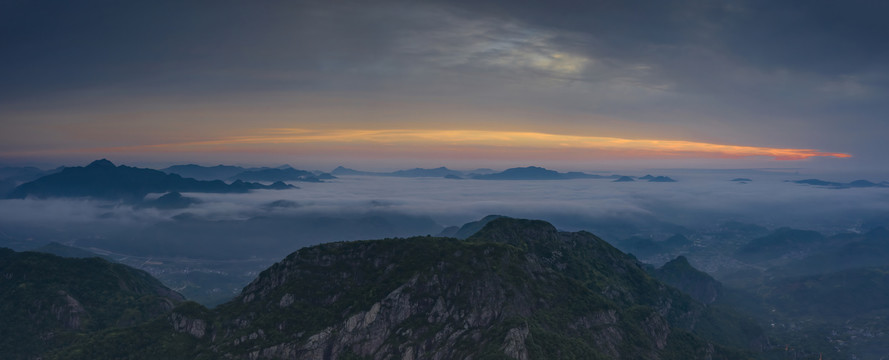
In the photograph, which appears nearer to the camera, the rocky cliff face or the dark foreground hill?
the rocky cliff face

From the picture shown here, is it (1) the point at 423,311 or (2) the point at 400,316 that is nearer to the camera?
(2) the point at 400,316

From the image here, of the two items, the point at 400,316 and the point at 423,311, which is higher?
the point at 423,311

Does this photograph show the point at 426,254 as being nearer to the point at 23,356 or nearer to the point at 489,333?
the point at 489,333

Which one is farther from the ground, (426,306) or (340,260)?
(340,260)

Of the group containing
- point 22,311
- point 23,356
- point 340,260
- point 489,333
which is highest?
point 340,260

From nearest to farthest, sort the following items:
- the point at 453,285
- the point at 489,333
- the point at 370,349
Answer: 1. the point at 489,333
2. the point at 370,349
3. the point at 453,285

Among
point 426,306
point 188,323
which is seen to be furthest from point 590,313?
point 188,323

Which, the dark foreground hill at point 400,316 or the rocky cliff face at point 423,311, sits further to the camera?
the dark foreground hill at point 400,316

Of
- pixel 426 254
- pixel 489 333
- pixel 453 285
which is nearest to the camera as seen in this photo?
pixel 489 333
